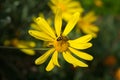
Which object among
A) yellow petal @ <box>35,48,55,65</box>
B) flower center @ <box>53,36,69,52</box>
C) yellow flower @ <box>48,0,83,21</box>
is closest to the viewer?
yellow petal @ <box>35,48,55,65</box>

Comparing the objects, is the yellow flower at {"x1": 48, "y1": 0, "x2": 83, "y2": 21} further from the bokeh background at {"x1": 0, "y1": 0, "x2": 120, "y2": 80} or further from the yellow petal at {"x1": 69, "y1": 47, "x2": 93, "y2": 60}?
the yellow petal at {"x1": 69, "y1": 47, "x2": 93, "y2": 60}

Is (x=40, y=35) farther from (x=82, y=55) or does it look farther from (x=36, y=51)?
(x=36, y=51)

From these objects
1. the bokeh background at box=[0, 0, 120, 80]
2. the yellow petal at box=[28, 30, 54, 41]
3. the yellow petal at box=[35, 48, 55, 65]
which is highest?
the yellow petal at box=[28, 30, 54, 41]

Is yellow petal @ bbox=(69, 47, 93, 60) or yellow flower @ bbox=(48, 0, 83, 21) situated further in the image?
yellow flower @ bbox=(48, 0, 83, 21)

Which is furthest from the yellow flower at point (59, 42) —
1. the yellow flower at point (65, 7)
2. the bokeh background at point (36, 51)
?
the yellow flower at point (65, 7)

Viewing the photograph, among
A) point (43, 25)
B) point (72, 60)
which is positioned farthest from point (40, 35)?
point (72, 60)

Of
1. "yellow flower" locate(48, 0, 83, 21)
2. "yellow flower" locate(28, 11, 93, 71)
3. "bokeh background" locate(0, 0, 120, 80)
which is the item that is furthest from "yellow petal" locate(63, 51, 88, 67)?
"yellow flower" locate(48, 0, 83, 21)

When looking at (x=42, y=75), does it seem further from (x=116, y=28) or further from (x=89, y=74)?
(x=116, y=28)
